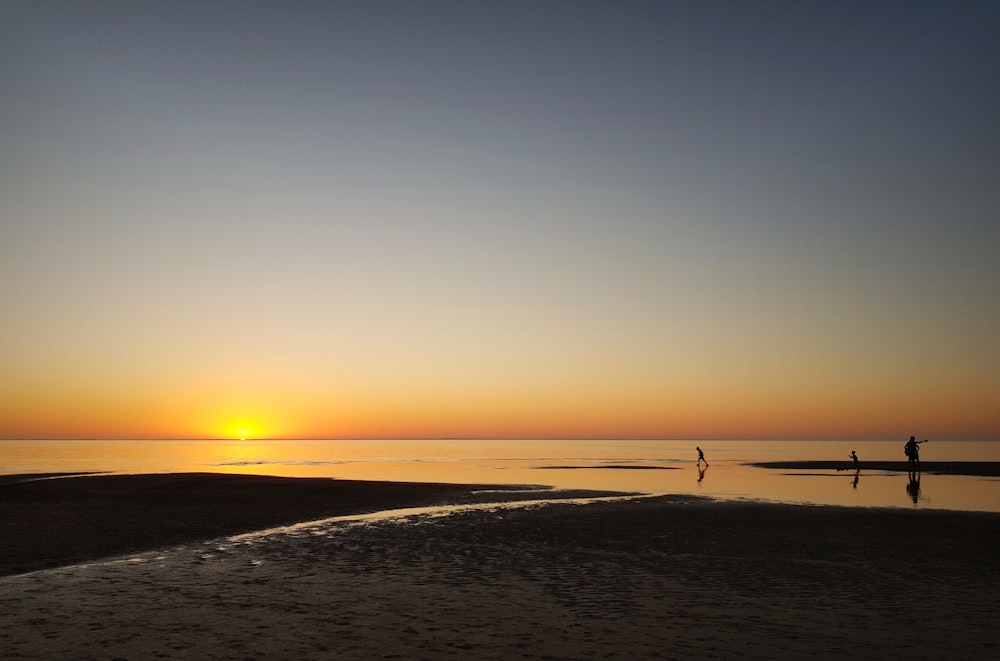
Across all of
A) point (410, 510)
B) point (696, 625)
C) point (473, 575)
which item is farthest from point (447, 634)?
point (410, 510)

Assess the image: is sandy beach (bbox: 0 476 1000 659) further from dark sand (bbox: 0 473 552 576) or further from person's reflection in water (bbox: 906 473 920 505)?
person's reflection in water (bbox: 906 473 920 505)

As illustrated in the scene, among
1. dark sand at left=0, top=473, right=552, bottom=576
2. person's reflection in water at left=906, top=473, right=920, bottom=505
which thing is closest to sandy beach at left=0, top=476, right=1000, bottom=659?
dark sand at left=0, top=473, right=552, bottom=576

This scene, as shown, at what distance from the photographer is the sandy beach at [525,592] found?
11492mm

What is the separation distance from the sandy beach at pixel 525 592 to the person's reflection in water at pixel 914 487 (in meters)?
12.7

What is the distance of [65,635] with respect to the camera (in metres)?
11.9

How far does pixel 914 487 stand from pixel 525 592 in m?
41.1

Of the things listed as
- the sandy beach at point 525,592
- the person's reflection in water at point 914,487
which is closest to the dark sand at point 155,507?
the sandy beach at point 525,592

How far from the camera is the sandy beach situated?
11492 millimetres

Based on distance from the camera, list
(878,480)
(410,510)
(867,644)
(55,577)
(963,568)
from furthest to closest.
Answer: (878,480) < (410,510) < (963,568) < (55,577) < (867,644)

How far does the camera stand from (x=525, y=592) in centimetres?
1562

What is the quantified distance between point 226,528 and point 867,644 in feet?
73.3

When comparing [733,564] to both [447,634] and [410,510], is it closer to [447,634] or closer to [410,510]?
[447,634]

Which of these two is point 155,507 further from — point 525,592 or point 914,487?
point 914,487

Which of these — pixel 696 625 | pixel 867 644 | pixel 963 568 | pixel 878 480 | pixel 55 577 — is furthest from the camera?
pixel 878 480
